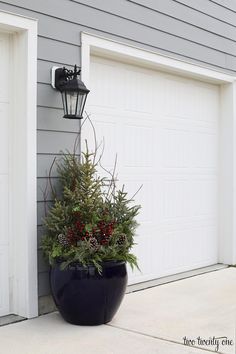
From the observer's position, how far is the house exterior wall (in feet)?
13.3

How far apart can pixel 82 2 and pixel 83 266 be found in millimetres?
2146

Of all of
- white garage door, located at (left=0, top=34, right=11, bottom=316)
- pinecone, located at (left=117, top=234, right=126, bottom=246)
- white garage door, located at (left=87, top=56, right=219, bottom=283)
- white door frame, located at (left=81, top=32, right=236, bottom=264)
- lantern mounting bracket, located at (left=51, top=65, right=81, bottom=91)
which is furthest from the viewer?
white door frame, located at (left=81, top=32, right=236, bottom=264)

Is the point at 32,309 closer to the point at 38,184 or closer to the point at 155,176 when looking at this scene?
the point at 38,184

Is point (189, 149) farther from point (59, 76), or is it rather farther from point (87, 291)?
point (87, 291)

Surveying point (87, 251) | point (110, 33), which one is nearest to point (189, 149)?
point (110, 33)

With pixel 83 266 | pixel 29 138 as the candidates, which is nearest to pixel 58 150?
pixel 29 138

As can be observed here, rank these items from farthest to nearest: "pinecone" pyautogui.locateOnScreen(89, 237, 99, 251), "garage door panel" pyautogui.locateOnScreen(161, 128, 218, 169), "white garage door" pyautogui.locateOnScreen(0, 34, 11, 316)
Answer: "garage door panel" pyautogui.locateOnScreen(161, 128, 218, 169), "white garage door" pyautogui.locateOnScreen(0, 34, 11, 316), "pinecone" pyautogui.locateOnScreen(89, 237, 99, 251)

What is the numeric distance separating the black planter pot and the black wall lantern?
1163 millimetres

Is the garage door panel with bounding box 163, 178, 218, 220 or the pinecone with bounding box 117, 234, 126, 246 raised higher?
the garage door panel with bounding box 163, 178, 218, 220

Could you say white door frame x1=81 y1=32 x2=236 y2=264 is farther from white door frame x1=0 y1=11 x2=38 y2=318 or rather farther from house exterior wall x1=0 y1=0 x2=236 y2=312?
white door frame x1=0 y1=11 x2=38 y2=318

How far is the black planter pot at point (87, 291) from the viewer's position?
3662 mm

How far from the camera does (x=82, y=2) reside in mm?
4340

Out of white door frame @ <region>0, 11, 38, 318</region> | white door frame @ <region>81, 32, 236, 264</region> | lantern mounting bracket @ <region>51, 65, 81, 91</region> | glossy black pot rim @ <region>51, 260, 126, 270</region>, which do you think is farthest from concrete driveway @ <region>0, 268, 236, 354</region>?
lantern mounting bracket @ <region>51, 65, 81, 91</region>

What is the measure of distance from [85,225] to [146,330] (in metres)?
0.84
